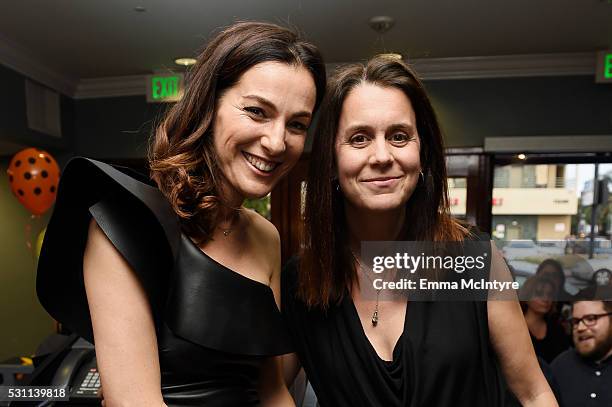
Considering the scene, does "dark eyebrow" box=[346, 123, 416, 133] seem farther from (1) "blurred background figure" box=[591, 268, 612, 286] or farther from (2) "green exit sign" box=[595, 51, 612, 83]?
(2) "green exit sign" box=[595, 51, 612, 83]

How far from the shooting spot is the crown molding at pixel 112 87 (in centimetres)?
301

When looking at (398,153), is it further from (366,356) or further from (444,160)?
(366,356)

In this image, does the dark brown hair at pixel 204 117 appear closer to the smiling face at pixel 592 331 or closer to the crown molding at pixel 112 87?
the smiling face at pixel 592 331

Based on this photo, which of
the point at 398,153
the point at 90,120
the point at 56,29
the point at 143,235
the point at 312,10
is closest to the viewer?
the point at 143,235

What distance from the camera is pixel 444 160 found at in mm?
762

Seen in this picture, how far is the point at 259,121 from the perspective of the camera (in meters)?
0.61

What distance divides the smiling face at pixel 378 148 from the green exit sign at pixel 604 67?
94.4 inches

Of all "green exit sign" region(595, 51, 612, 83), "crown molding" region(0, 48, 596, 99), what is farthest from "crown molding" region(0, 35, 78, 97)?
"green exit sign" region(595, 51, 612, 83)

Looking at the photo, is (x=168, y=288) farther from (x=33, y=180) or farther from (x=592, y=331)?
(x=33, y=180)

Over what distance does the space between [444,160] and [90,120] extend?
9.98ft

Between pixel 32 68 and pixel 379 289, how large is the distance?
A: 9.19ft

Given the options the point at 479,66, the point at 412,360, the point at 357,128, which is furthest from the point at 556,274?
the point at 479,66

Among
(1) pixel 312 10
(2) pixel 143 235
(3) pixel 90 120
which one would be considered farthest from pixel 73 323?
(3) pixel 90 120

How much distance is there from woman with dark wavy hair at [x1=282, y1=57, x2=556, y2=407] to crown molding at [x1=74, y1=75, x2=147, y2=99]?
2591 millimetres
